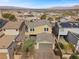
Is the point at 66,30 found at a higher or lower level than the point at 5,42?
lower

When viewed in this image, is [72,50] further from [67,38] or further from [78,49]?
[67,38]

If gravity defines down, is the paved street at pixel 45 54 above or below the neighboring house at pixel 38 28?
below

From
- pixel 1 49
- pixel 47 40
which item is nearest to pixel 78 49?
pixel 47 40

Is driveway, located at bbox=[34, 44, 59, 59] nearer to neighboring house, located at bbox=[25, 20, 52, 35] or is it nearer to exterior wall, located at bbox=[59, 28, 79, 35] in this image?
exterior wall, located at bbox=[59, 28, 79, 35]

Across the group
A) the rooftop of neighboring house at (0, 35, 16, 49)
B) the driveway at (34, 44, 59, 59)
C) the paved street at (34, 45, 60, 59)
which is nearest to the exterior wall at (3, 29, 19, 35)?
the rooftop of neighboring house at (0, 35, 16, 49)

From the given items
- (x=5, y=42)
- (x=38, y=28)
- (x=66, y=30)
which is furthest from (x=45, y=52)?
(x=38, y=28)

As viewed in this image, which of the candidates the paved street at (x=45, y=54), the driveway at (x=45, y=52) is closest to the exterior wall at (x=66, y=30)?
the driveway at (x=45, y=52)

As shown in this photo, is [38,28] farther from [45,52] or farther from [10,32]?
[45,52]

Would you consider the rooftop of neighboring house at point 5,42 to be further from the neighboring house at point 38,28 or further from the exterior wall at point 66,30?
the exterior wall at point 66,30
